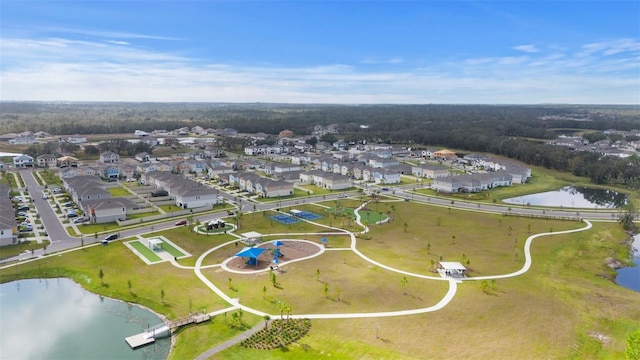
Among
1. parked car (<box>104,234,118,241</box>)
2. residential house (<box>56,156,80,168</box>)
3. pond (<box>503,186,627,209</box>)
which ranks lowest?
pond (<box>503,186,627,209</box>)

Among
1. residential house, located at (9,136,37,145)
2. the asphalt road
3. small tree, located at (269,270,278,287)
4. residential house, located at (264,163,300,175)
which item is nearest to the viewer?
small tree, located at (269,270,278,287)

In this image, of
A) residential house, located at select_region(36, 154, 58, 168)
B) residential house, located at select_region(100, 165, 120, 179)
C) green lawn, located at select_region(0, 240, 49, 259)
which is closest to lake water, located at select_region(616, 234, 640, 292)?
green lawn, located at select_region(0, 240, 49, 259)

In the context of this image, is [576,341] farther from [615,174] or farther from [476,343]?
[615,174]

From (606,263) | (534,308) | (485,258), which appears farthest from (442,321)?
(606,263)

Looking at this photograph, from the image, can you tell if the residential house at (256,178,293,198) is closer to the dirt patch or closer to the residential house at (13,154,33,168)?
the dirt patch

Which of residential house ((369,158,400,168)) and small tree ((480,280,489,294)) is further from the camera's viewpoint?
residential house ((369,158,400,168))

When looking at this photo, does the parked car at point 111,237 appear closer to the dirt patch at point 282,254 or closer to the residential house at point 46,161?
the dirt patch at point 282,254

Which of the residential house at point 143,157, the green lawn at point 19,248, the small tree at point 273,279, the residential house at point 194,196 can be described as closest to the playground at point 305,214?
the residential house at point 194,196

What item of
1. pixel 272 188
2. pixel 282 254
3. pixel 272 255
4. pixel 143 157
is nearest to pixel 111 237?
pixel 272 255
